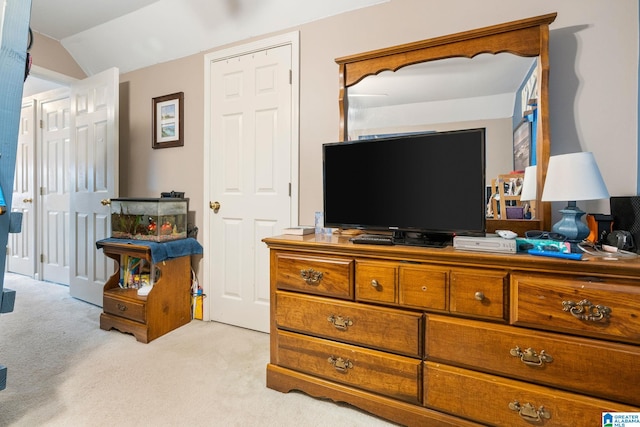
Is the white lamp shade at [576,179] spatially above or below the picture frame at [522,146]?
below

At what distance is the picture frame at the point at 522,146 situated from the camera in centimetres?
169

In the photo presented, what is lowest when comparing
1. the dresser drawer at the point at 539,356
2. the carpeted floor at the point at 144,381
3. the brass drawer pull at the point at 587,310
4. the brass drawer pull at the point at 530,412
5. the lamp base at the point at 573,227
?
the carpeted floor at the point at 144,381

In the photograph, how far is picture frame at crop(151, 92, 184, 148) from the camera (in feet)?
9.64

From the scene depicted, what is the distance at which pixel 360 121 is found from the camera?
2121 millimetres

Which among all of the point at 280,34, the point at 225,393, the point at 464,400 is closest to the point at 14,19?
the point at 280,34

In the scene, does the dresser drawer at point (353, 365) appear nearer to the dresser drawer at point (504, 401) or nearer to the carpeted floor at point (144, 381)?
the dresser drawer at point (504, 401)

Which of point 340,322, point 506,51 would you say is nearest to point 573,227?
point 506,51

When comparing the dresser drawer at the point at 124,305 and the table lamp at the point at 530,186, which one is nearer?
the table lamp at the point at 530,186

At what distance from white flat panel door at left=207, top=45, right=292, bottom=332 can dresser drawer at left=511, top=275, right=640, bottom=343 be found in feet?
5.39

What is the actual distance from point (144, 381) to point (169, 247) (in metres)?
1.00

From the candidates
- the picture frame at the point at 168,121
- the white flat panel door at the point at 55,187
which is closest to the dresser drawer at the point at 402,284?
the picture frame at the point at 168,121

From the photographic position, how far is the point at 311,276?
167 centimetres

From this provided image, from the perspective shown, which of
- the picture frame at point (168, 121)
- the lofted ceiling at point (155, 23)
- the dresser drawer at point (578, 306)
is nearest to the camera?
the dresser drawer at point (578, 306)

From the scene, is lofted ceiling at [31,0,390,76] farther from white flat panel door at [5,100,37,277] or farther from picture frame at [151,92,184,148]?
white flat panel door at [5,100,37,277]
